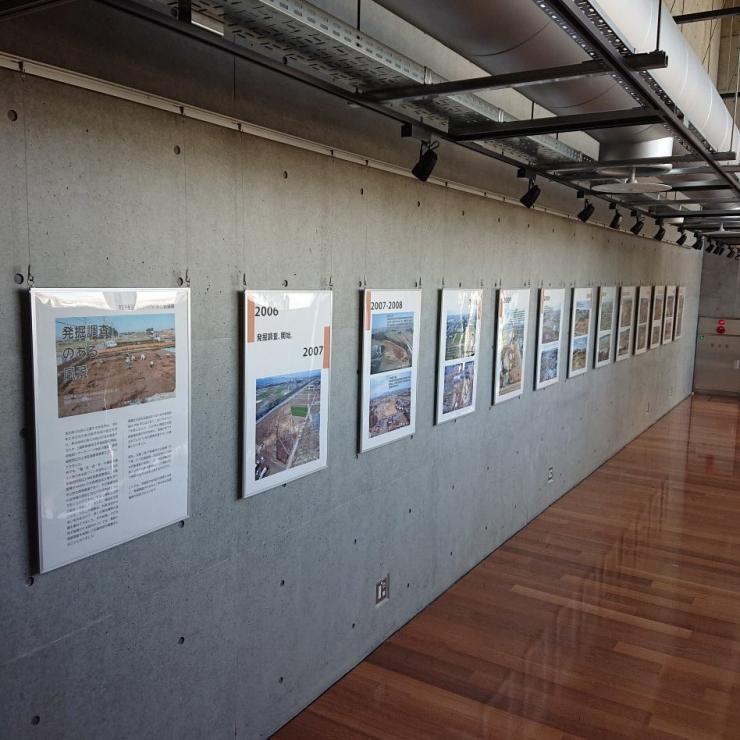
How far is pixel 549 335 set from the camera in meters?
6.72

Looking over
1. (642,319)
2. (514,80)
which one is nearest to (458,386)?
(514,80)

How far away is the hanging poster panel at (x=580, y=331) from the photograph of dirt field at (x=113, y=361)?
212 inches

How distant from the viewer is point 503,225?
5.57 meters

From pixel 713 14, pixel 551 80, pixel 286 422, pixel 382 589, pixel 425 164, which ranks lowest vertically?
pixel 382 589

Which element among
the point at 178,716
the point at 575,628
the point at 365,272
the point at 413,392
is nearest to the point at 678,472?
the point at 575,628

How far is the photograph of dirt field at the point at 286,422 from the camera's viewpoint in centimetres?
325

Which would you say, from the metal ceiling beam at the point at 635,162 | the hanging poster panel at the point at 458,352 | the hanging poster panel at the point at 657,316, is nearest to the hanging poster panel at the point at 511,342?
the hanging poster panel at the point at 458,352

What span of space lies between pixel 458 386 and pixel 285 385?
1.96 m

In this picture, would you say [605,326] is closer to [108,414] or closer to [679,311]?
[679,311]

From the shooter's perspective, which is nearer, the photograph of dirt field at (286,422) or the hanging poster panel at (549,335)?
the photograph of dirt field at (286,422)

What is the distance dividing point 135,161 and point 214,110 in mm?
461

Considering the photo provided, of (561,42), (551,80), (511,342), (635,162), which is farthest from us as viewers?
(511,342)

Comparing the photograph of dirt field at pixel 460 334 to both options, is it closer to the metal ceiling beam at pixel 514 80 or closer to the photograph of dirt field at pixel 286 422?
the photograph of dirt field at pixel 286 422

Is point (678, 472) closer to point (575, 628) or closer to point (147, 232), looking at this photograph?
point (575, 628)
